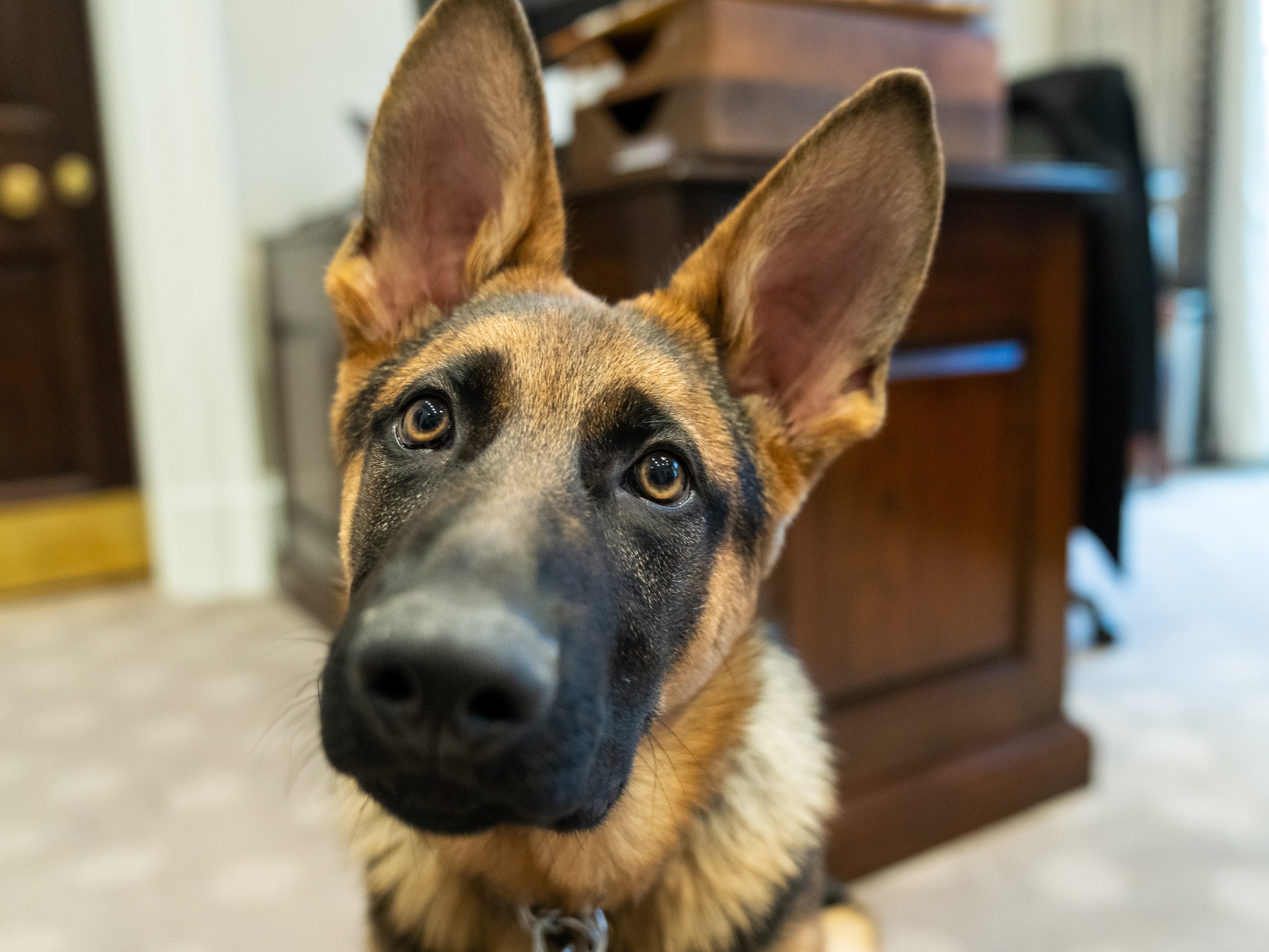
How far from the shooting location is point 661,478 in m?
1.19

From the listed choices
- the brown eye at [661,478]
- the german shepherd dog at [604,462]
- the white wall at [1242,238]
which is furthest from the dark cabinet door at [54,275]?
the white wall at [1242,238]

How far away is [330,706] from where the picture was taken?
0.90 meters

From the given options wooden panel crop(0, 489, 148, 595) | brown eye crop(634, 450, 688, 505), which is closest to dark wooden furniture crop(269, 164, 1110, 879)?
brown eye crop(634, 450, 688, 505)

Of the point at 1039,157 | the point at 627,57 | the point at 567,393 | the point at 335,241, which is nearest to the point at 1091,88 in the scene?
the point at 1039,157

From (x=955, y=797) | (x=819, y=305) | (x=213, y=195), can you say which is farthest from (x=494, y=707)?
(x=213, y=195)

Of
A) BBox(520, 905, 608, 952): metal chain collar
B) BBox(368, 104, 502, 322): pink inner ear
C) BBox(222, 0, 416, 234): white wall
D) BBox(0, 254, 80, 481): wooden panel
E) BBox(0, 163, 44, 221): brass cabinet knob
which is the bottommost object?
BBox(520, 905, 608, 952): metal chain collar

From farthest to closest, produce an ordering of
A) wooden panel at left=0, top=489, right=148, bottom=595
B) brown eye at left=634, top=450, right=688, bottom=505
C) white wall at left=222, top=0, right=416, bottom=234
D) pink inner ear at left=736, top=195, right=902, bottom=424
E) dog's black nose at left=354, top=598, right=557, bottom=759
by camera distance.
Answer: wooden panel at left=0, top=489, right=148, bottom=595
white wall at left=222, top=0, right=416, bottom=234
pink inner ear at left=736, top=195, right=902, bottom=424
brown eye at left=634, top=450, right=688, bottom=505
dog's black nose at left=354, top=598, right=557, bottom=759

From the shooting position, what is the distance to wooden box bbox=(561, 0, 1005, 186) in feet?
6.18

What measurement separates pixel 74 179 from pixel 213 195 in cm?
65

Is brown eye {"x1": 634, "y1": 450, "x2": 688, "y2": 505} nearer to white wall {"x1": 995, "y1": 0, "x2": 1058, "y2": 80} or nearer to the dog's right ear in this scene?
the dog's right ear

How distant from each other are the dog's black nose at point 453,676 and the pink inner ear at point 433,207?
2.36 feet

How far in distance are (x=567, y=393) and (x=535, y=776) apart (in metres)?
0.49

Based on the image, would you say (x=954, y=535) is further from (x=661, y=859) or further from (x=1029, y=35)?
(x=1029, y=35)

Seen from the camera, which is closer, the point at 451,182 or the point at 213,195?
the point at 451,182
